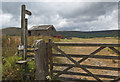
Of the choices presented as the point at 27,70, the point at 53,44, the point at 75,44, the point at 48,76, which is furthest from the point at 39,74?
the point at 75,44

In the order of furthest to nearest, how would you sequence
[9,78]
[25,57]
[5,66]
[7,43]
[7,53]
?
[7,43], [7,53], [25,57], [5,66], [9,78]

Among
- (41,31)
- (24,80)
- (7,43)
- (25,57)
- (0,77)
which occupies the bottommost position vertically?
(24,80)

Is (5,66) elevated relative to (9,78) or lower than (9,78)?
elevated

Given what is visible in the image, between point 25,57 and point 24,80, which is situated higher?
point 25,57

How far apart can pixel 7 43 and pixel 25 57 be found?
2.86m

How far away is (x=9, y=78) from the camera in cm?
331

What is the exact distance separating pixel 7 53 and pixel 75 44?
3.81 metres

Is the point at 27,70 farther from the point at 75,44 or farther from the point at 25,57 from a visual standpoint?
the point at 75,44

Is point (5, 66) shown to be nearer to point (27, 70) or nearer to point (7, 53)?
point (27, 70)

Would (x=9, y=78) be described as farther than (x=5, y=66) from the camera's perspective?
No

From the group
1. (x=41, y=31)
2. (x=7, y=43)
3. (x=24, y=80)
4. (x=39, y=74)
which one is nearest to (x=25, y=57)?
(x=24, y=80)

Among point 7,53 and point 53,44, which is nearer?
point 53,44

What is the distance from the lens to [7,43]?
605 centimetres

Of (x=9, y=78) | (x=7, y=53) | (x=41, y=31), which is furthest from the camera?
(x=41, y=31)
